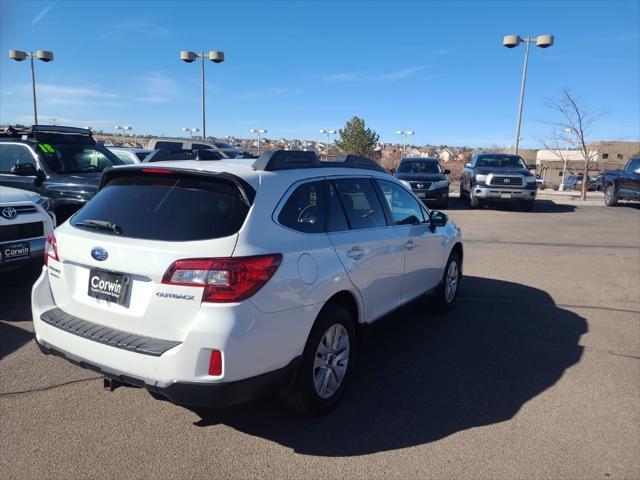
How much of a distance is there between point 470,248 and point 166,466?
8388mm

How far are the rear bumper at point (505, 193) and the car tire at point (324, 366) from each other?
14044mm

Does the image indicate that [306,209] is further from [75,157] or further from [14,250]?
[75,157]

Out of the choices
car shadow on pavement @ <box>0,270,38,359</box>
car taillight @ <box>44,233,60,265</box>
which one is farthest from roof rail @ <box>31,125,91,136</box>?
car taillight @ <box>44,233,60,265</box>

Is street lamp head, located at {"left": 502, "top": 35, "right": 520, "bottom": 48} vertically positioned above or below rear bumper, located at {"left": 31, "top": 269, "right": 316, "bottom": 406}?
above

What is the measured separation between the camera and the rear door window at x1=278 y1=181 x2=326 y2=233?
10.7ft

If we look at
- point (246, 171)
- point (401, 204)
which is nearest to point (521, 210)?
point (401, 204)

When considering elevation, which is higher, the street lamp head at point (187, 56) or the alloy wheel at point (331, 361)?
the street lamp head at point (187, 56)

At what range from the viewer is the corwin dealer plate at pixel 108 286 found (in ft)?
9.76

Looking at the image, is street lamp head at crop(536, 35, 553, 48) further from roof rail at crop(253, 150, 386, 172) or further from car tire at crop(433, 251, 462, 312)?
roof rail at crop(253, 150, 386, 172)

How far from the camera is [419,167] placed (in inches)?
703

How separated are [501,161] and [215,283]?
16.8 metres

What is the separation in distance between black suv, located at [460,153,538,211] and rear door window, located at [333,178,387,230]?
13230 millimetres

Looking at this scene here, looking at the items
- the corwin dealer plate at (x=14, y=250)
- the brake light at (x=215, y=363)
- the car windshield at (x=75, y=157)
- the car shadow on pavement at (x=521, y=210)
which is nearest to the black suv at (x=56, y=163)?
the car windshield at (x=75, y=157)

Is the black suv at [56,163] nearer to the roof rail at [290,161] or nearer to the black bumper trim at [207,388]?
the roof rail at [290,161]
